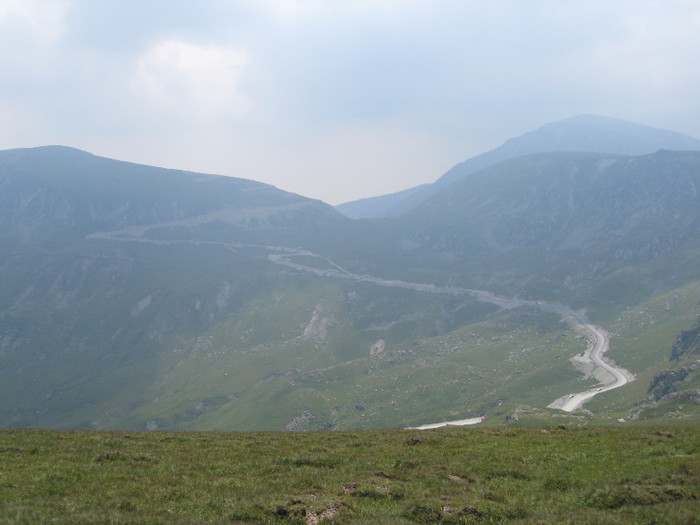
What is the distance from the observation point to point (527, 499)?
18938 mm

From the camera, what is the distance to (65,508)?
17.2m

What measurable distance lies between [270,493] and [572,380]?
138m

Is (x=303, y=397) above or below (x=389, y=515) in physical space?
below

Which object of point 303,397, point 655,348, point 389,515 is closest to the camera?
point 389,515

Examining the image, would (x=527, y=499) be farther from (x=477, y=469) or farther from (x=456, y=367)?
(x=456, y=367)

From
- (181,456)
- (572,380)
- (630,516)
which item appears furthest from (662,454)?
(572,380)

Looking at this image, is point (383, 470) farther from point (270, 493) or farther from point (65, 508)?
point (65, 508)

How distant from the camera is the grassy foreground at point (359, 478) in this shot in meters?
17.0

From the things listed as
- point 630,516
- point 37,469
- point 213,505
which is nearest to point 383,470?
point 213,505

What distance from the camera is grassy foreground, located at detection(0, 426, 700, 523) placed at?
16969 millimetres

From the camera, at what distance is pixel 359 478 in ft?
75.8

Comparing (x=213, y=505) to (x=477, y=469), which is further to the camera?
(x=477, y=469)

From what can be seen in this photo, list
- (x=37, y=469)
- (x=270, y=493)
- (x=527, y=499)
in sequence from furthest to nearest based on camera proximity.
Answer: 1. (x=37, y=469)
2. (x=270, y=493)
3. (x=527, y=499)

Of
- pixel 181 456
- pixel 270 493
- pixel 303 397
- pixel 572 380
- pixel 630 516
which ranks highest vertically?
pixel 630 516
